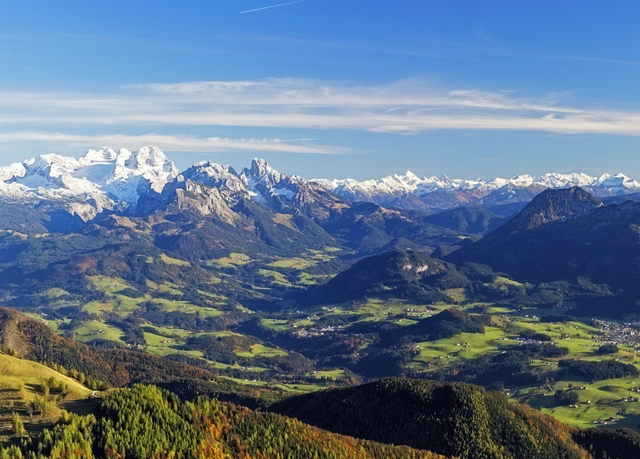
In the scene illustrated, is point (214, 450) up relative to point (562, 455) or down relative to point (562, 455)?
up

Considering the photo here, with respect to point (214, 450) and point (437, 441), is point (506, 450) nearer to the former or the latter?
point (437, 441)

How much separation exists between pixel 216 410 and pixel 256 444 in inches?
533

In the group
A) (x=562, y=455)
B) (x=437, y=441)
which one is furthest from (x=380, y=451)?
(x=562, y=455)

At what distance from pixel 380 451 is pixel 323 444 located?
1734 cm

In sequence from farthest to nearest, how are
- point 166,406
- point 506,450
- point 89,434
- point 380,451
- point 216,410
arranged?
point 506,450
point 380,451
point 216,410
point 166,406
point 89,434

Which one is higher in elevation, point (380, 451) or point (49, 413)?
point (49, 413)

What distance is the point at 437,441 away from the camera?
196 m

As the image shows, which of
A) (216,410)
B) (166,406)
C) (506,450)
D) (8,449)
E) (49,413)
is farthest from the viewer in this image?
(506,450)

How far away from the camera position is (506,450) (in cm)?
19525

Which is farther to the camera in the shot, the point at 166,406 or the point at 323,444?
the point at 323,444

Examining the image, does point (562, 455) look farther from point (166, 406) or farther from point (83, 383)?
point (83, 383)

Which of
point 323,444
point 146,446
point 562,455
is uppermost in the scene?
point 146,446

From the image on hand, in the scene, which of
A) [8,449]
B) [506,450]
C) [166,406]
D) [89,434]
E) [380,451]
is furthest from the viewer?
[506,450]

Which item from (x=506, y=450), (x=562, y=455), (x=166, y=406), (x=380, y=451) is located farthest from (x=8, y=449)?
(x=562, y=455)
